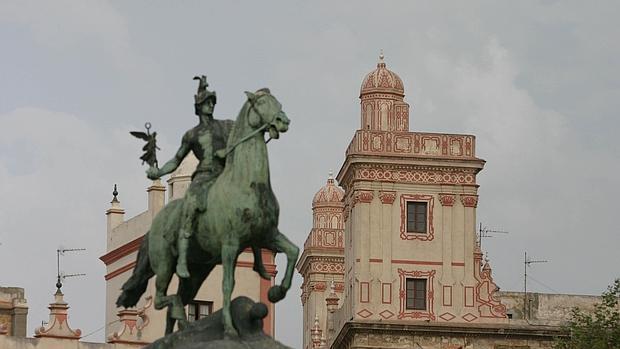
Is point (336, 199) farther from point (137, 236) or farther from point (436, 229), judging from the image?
point (137, 236)

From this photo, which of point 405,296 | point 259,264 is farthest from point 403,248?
point 259,264

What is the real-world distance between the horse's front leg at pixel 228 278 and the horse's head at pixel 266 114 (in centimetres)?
124

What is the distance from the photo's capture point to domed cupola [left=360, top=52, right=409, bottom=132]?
8944 cm

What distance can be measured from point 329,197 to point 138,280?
76.4m

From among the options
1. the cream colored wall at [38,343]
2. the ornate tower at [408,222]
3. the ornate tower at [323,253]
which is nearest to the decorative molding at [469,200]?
the ornate tower at [408,222]

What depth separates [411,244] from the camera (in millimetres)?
88500

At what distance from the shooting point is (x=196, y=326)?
25.4 meters

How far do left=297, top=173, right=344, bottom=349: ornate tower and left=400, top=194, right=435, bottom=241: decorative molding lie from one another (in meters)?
13.0

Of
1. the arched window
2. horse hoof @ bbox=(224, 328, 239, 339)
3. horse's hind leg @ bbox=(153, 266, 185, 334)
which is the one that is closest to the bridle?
horse's hind leg @ bbox=(153, 266, 185, 334)

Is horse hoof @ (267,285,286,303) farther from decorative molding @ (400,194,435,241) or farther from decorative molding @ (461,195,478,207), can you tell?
decorative molding @ (461,195,478,207)

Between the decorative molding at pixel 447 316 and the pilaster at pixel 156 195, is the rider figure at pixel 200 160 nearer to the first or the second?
the pilaster at pixel 156 195

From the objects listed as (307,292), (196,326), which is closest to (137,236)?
(307,292)

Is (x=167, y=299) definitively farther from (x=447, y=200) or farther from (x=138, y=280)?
(x=447, y=200)

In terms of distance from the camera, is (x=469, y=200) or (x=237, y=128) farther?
(x=469, y=200)
